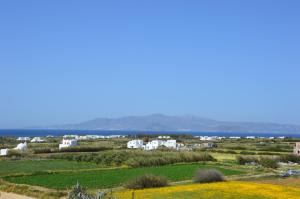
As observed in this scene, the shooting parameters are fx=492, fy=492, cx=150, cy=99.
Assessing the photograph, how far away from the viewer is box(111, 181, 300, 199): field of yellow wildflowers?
1203 inches

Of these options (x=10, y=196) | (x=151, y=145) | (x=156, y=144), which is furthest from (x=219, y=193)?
(x=151, y=145)

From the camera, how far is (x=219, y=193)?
32.0 meters

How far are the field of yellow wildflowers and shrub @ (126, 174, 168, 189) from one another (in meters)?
1.70

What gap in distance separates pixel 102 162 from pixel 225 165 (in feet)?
51.1

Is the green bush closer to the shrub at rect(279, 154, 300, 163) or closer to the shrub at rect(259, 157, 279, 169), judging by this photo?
the shrub at rect(259, 157, 279, 169)

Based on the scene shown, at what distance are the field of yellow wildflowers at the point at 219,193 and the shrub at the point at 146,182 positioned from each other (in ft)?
5.56

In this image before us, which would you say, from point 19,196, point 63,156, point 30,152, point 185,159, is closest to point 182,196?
point 19,196

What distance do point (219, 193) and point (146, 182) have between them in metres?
7.33

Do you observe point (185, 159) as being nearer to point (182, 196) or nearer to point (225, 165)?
point (225, 165)

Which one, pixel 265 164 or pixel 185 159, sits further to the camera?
pixel 185 159

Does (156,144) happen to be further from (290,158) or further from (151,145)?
(290,158)

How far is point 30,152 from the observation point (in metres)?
78.2

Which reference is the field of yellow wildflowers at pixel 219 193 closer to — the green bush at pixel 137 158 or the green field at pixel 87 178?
the green field at pixel 87 178

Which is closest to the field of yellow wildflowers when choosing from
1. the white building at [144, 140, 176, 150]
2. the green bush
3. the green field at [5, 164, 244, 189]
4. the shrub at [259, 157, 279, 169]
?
the green field at [5, 164, 244, 189]
